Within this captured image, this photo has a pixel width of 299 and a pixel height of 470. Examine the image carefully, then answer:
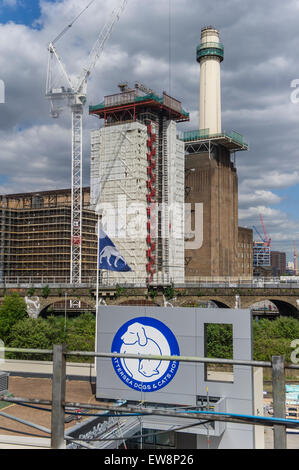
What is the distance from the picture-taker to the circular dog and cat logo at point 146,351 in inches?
809

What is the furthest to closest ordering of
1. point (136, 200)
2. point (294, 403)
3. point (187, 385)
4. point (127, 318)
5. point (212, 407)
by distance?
1. point (136, 200)
2. point (294, 403)
3. point (127, 318)
4. point (187, 385)
5. point (212, 407)

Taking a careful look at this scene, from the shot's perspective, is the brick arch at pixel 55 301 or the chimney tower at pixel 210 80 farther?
the chimney tower at pixel 210 80

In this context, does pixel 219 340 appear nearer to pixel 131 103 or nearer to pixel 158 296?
pixel 158 296

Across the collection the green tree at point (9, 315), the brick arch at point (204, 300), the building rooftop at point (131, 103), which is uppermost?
the building rooftop at point (131, 103)

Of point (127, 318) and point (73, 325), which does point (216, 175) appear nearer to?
point (73, 325)

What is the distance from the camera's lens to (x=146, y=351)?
20.7 m

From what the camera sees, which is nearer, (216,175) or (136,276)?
(136,276)

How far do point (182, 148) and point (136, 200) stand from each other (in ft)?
70.6

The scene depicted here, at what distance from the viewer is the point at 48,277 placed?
10544 centimetres

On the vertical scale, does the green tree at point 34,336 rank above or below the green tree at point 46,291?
below

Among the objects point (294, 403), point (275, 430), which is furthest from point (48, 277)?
point (275, 430)

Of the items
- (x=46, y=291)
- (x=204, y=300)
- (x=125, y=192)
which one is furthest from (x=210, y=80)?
(x=46, y=291)

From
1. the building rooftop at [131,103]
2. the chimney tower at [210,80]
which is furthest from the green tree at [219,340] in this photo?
the chimney tower at [210,80]

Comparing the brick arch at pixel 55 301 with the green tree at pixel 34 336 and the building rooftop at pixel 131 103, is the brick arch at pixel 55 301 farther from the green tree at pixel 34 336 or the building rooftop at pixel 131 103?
the building rooftop at pixel 131 103
